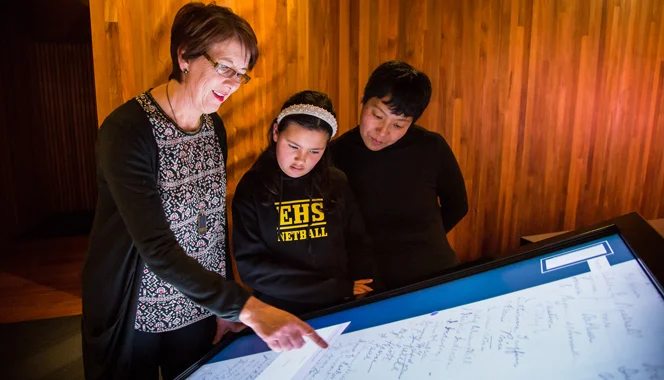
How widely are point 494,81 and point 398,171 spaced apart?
2257 mm

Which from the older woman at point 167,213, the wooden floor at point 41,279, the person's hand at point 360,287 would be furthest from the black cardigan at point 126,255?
the wooden floor at point 41,279

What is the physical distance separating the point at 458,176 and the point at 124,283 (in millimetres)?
1244

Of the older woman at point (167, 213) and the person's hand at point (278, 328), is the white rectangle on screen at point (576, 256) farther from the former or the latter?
the older woman at point (167, 213)

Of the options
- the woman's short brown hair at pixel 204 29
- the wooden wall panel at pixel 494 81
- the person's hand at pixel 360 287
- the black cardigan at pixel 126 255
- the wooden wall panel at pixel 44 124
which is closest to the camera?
the black cardigan at pixel 126 255

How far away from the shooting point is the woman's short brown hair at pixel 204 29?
1.12 meters

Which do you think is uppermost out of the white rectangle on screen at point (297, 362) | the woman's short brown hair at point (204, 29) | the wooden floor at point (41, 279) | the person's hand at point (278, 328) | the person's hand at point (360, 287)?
the woman's short brown hair at point (204, 29)

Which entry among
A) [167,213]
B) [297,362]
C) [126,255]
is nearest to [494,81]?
[167,213]

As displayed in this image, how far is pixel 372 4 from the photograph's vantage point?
3057 millimetres

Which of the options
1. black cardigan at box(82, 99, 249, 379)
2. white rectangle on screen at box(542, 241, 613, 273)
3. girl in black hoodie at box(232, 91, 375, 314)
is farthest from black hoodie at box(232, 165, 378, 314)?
white rectangle on screen at box(542, 241, 613, 273)

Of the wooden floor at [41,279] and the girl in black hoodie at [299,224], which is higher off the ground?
the girl in black hoodie at [299,224]

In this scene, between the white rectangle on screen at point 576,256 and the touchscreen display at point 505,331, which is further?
the white rectangle on screen at point 576,256

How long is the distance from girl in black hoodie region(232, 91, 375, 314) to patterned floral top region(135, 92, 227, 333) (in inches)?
3.8

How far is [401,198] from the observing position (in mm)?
1673

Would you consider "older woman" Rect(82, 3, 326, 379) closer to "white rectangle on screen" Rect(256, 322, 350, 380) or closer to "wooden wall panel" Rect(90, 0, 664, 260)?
"white rectangle on screen" Rect(256, 322, 350, 380)
